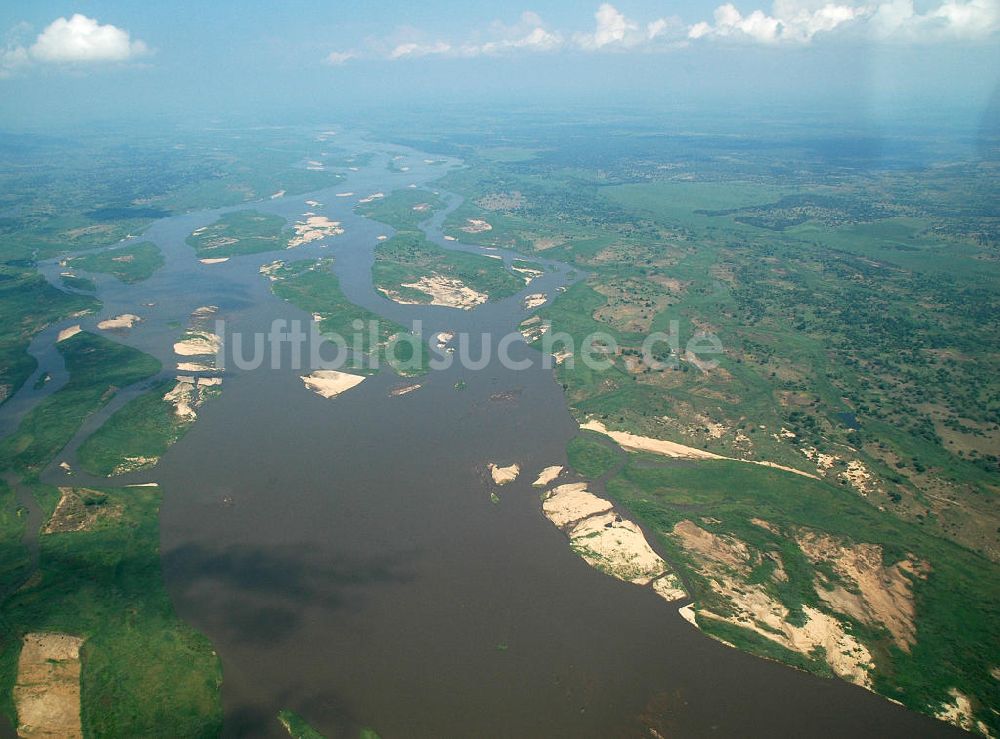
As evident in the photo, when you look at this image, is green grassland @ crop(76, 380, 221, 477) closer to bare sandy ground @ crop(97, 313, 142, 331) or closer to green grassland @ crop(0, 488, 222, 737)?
green grassland @ crop(0, 488, 222, 737)

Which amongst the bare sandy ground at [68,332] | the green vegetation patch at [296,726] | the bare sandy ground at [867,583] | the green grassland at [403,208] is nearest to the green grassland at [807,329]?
the bare sandy ground at [867,583]

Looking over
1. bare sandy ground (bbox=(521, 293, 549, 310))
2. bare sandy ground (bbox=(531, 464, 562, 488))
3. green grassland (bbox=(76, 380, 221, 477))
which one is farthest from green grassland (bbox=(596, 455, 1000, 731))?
green grassland (bbox=(76, 380, 221, 477))

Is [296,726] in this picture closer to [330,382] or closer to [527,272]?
[330,382]

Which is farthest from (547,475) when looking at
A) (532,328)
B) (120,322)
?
(120,322)

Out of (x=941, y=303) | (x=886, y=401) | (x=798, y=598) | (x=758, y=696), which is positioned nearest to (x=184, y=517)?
(x=758, y=696)

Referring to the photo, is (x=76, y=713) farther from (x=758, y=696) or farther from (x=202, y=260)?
(x=202, y=260)

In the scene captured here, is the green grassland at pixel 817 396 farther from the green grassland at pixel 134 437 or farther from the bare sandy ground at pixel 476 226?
the green grassland at pixel 134 437
